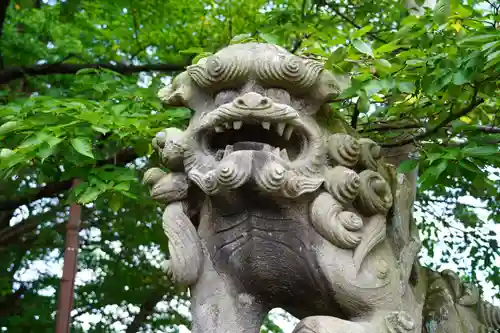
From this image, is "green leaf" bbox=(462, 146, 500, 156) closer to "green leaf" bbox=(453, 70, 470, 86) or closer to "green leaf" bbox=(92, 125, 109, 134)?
"green leaf" bbox=(453, 70, 470, 86)

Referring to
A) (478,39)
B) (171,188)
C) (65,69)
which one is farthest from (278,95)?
(65,69)

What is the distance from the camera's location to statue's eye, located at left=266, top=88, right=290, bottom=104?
2629 millimetres

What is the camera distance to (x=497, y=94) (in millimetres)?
3221

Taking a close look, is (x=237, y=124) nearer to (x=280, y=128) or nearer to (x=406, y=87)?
(x=280, y=128)

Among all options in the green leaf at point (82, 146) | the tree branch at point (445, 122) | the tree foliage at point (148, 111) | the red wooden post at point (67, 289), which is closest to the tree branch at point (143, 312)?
the tree foliage at point (148, 111)

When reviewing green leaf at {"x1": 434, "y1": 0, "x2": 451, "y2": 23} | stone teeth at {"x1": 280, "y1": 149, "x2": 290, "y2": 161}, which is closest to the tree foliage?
green leaf at {"x1": 434, "y1": 0, "x2": 451, "y2": 23}

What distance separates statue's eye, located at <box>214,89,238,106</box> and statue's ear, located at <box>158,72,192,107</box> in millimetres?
146

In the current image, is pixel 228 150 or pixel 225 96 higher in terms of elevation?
pixel 225 96

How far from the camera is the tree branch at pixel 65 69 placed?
18.0ft

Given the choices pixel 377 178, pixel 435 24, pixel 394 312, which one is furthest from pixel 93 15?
pixel 394 312

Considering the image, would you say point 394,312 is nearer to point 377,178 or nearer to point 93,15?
point 377,178

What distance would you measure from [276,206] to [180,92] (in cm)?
65

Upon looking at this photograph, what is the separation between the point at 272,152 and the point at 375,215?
512 millimetres

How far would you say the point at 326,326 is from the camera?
7.57ft
